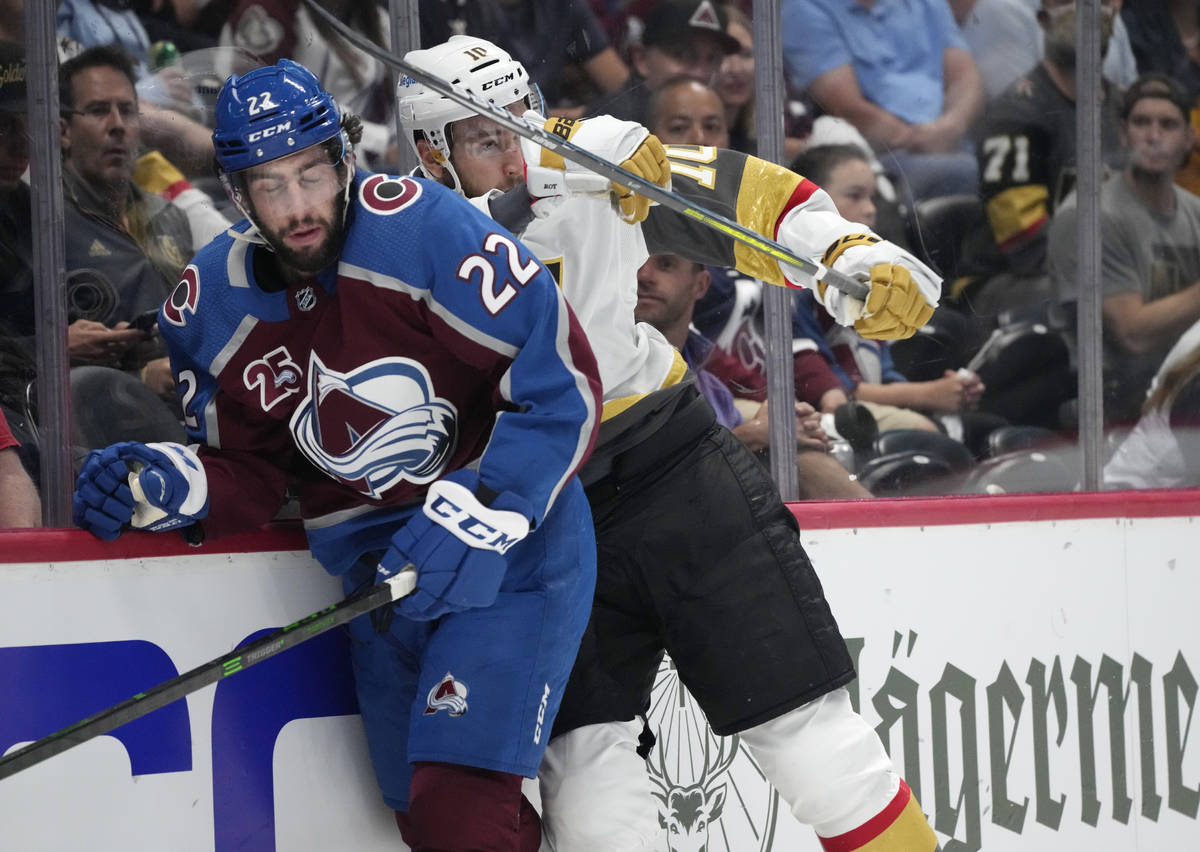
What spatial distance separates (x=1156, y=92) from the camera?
3553mm

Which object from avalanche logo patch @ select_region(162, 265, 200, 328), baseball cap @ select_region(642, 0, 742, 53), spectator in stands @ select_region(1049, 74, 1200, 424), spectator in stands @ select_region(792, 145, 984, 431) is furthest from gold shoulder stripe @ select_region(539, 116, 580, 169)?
spectator in stands @ select_region(1049, 74, 1200, 424)

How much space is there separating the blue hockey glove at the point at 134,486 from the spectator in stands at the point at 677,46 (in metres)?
1.40

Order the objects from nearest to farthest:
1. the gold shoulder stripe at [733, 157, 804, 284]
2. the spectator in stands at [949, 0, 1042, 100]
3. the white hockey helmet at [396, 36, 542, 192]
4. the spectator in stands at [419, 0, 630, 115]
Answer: the white hockey helmet at [396, 36, 542, 192] → the gold shoulder stripe at [733, 157, 804, 284] → the spectator in stands at [419, 0, 630, 115] → the spectator in stands at [949, 0, 1042, 100]

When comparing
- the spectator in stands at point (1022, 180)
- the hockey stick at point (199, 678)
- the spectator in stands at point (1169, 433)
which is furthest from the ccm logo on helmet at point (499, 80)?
the spectator in stands at point (1169, 433)

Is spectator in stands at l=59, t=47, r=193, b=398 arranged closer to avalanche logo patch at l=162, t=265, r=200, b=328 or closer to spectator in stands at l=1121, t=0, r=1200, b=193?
avalanche logo patch at l=162, t=265, r=200, b=328

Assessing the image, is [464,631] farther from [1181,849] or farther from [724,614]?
[1181,849]

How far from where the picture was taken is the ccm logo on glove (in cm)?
157

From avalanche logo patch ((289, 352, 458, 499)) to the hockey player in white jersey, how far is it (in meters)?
0.32

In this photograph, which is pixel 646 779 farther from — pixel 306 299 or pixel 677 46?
pixel 677 46

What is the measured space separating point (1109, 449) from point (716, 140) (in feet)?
4.29

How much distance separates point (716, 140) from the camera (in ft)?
9.29

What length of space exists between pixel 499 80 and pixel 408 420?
572 mm

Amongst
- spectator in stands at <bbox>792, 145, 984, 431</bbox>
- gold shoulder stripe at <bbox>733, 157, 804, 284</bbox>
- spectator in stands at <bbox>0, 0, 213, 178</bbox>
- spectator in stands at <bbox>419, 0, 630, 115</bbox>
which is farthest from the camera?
spectator in stands at <bbox>792, 145, 984, 431</bbox>

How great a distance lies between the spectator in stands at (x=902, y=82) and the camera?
122 inches
